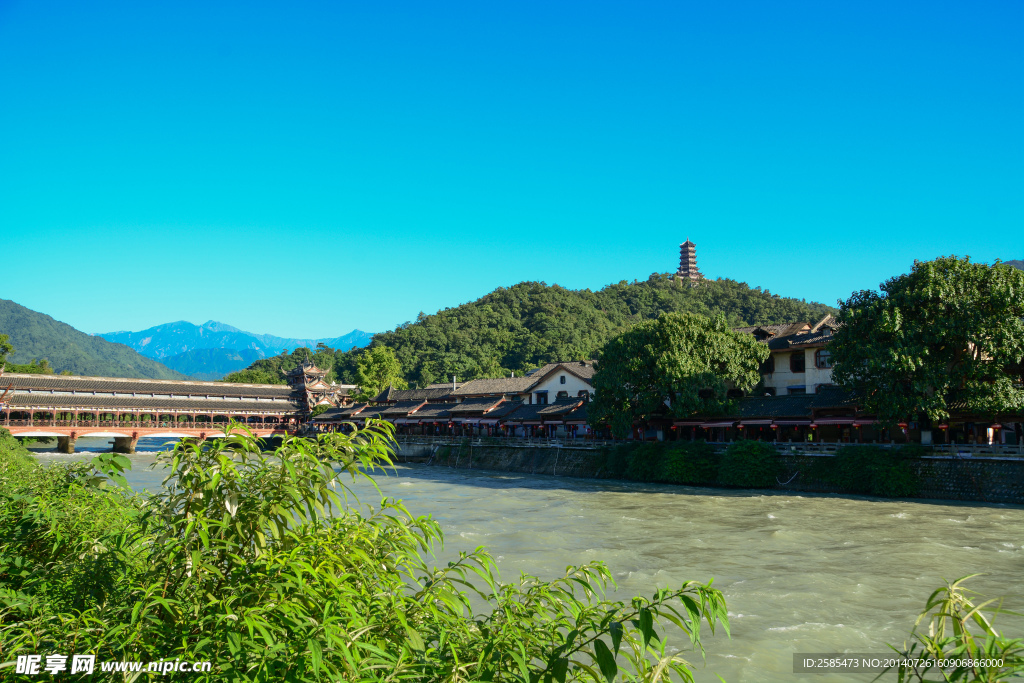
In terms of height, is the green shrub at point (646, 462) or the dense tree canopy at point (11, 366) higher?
the dense tree canopy at point (11, 366)

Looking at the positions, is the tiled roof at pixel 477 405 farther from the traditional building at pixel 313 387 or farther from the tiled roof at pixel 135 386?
the tiled roof at pixel 135 386

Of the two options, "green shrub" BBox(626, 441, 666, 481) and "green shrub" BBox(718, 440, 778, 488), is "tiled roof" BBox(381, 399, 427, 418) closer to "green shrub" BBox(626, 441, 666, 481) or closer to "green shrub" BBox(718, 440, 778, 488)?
"green shrub" BBox(626, 441, 666, 481)

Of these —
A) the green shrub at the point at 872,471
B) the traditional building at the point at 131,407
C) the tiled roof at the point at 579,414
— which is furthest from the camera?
the traditional building at the point at 131,407

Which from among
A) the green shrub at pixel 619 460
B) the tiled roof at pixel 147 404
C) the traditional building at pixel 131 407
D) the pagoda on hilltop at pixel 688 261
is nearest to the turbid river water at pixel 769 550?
the green shrub at pixel 619 460

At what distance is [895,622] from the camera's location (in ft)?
43.8

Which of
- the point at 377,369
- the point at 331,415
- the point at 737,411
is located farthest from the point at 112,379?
the point at 737,411

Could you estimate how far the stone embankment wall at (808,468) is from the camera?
2791 cm

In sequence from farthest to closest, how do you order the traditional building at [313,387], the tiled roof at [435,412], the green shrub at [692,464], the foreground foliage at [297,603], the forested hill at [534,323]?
the forested hill at [534,323]
the traditional building at [313,387]
the tiled roof at [435,412]
the green shrub at [692,464]
the foreground foliage at [297,603]

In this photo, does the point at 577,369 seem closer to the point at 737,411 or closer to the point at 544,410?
the point at 544,410

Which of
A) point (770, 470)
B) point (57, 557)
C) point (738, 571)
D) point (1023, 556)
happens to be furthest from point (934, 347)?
point (57, 557)

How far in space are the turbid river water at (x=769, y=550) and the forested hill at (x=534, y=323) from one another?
6195cm

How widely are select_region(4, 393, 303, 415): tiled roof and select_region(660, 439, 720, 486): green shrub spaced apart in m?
48.3

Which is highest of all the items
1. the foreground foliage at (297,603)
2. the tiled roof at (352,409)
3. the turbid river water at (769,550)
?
the foreground foliage at (297,603)

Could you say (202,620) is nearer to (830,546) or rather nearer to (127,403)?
(830,546)
